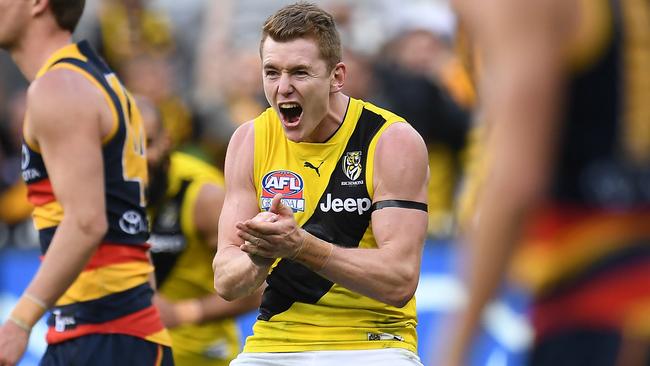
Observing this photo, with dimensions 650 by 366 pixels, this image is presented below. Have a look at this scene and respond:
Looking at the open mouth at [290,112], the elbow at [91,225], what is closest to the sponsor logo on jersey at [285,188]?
the open mouth at [290,112]

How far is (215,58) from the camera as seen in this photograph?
41.3 feet

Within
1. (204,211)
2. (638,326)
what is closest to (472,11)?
(638,326)

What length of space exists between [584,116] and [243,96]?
8.77 meters

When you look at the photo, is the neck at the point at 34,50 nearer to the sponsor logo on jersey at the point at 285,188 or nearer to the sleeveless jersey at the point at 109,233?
the sleeveless jersey at the point at 109,233

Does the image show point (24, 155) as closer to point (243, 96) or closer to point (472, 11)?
point (472, 11)

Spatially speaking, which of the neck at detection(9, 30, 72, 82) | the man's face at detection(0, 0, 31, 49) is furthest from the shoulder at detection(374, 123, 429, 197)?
the man's face at detection(0, 0, 31, 49)

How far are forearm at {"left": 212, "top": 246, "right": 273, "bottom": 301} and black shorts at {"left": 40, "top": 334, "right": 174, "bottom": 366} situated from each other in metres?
0.80

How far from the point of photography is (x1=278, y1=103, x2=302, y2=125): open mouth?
16.1 feet

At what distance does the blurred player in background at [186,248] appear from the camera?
677cm

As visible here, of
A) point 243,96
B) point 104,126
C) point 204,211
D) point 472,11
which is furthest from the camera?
point 243,96

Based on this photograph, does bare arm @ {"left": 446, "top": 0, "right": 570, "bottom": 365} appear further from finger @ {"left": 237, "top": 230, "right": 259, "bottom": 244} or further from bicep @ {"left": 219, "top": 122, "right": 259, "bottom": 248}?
bicep @ {"left": 219, "top": 122, "right": 259, "bottom": 248}

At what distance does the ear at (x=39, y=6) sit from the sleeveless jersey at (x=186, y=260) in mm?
1558

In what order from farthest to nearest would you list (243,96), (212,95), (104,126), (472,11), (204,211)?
(212,95) → (243,96) → (204,211) → (104,126) → (472,11)

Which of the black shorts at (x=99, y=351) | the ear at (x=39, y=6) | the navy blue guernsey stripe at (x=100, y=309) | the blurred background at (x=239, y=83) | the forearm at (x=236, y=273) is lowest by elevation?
the black shorts at (x=99, y=351)
